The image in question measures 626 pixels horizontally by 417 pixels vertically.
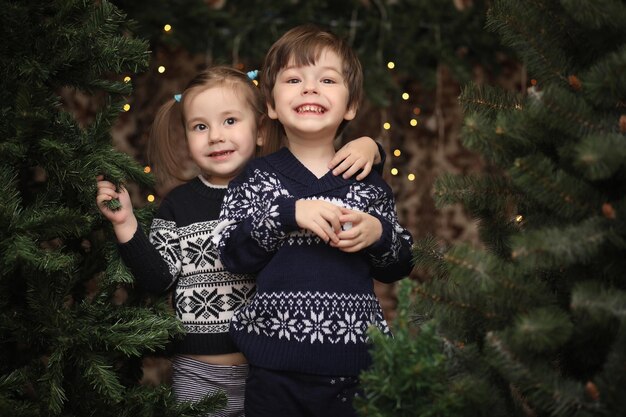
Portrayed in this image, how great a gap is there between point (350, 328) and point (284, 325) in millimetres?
178

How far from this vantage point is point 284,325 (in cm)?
203

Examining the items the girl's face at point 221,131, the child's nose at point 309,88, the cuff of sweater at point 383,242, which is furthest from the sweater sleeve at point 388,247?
the girl's face at point 221,131

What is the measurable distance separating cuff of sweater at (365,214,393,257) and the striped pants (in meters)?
0.57

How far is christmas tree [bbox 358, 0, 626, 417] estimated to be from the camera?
55.4 inches

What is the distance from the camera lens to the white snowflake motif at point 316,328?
2.01 metres

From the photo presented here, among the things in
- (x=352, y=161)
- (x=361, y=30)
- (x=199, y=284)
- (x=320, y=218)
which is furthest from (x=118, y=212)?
(x=361, y=30)

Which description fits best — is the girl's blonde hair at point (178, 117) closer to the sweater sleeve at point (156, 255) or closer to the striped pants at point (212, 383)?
the sweater sleeve at point (156, 255)

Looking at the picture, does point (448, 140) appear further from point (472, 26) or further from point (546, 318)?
point (546, 318)

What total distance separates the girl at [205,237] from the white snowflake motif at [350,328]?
1.27ft

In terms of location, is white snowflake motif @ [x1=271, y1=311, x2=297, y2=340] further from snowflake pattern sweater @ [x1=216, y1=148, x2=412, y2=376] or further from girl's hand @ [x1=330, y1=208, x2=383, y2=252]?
girl's hand @ [x1=330, y1=208, x2=383, y2=252]

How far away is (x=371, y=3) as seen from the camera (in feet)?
12.4

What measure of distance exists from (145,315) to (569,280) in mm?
1129

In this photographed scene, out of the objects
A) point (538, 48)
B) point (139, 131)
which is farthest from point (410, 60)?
point (538, 48)

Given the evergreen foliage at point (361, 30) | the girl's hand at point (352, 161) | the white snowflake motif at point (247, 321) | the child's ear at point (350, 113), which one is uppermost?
the evergreen foliage at point (361, 30)
